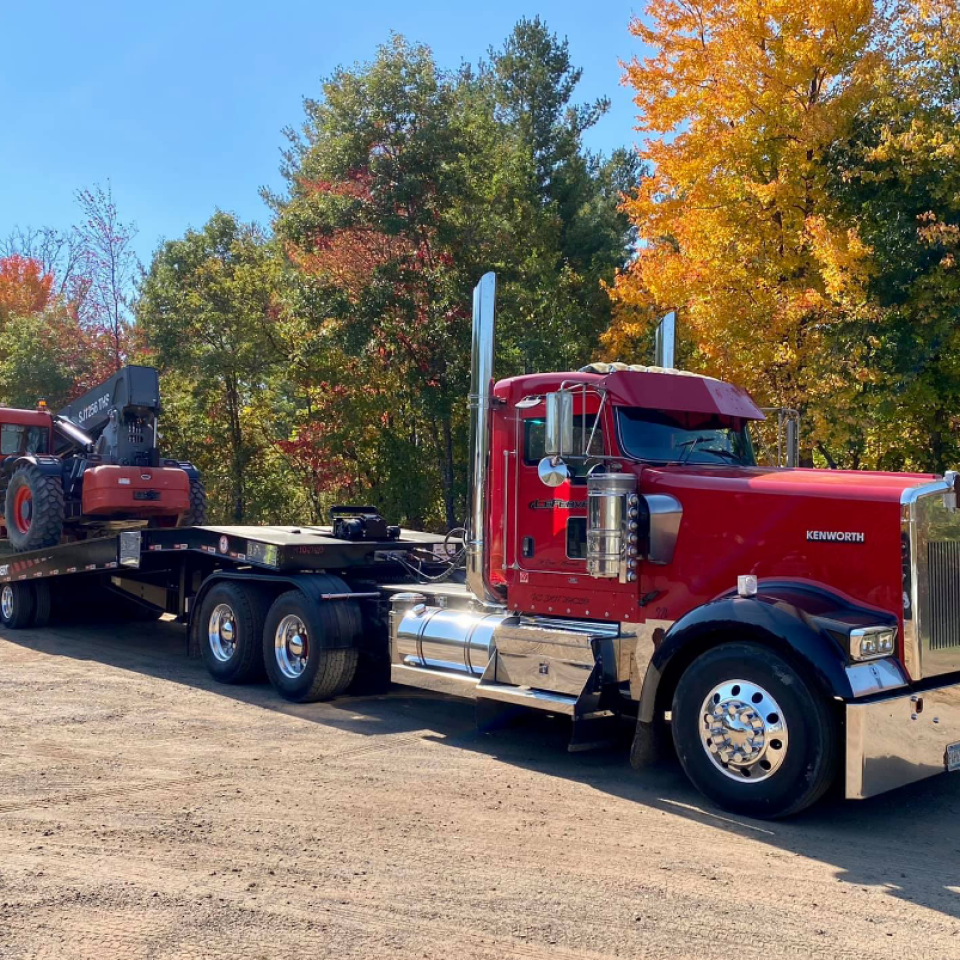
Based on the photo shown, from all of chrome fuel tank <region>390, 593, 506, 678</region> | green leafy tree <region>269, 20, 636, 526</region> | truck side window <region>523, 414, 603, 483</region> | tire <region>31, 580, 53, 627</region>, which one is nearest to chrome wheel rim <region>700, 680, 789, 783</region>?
truck side window <region>523, 414, 603, 483</region>

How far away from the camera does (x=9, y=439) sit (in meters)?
14.2

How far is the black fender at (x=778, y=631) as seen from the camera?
5668 mm

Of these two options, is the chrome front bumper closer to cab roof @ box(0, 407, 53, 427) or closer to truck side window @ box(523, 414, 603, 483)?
truck side window @ box(523, 414, 603, 483)

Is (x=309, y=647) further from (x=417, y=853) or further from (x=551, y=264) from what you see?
(x=551, y=264)

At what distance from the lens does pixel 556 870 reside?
500 cm

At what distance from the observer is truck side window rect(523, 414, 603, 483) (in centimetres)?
711

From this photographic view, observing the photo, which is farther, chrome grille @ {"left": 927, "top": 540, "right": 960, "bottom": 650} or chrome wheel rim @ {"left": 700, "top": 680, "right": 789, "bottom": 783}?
chrome grille @ {"left": 927, "top": 540, "right": 960, "bottom": 650}

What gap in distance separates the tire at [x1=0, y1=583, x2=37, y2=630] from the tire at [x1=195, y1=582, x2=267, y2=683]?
13.3ft

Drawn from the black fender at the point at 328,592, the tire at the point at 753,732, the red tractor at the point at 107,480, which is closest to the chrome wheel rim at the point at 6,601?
the red tractor at the point at 107,480

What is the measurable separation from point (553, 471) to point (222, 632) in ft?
15.0

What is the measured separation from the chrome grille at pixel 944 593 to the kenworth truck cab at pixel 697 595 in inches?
0.5

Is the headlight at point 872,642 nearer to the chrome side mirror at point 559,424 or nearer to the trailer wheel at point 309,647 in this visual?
the chrome side mirror at point 559,424

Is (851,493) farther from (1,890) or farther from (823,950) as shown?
(1,890)

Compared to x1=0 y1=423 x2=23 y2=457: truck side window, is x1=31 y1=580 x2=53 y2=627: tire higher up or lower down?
lower down
